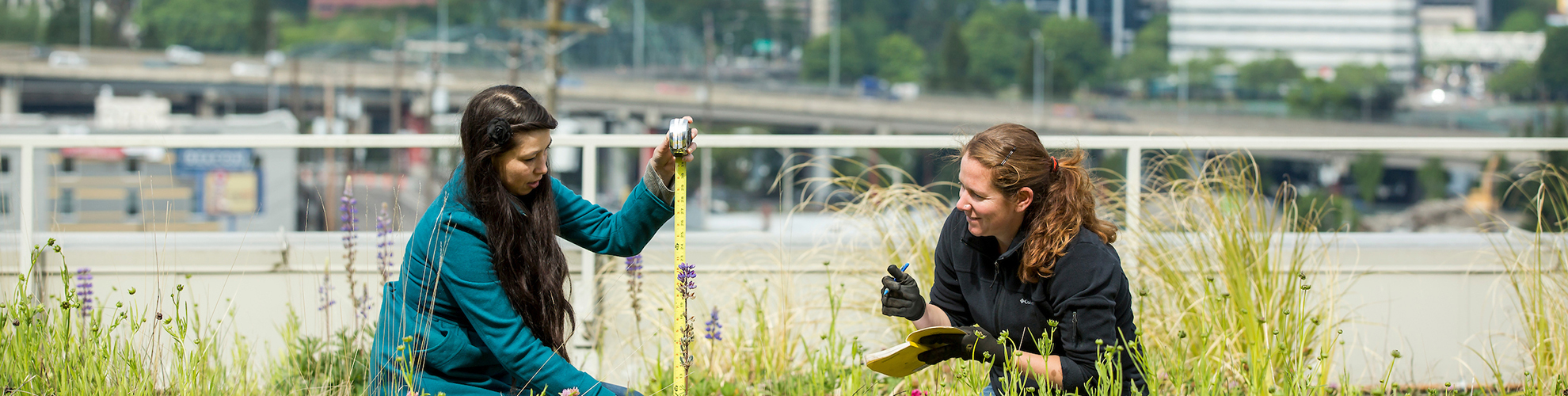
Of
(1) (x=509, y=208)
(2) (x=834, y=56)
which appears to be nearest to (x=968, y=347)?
(1) (x=509, y=208)

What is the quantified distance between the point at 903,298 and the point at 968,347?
161 millimetres

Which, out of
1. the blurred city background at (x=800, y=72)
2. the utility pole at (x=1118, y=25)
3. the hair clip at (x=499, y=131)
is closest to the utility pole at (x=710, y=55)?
the blurred city background at (x=800, y=72)

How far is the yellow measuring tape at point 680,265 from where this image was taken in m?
2.20

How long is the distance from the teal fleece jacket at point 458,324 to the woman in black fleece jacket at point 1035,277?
671 mm

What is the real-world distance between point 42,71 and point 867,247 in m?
96.5

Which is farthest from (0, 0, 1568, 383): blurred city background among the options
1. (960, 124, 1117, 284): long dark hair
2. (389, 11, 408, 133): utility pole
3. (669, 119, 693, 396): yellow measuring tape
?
(389, 11, 408, 133): utility pole

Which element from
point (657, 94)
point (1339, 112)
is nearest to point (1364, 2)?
point (1339, 112)

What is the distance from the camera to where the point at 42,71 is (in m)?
82.6

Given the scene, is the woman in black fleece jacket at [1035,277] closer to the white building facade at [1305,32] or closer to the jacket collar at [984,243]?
the jacket collar at [984,243]

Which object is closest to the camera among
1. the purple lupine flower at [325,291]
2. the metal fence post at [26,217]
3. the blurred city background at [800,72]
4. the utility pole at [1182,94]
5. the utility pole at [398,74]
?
the purple lupine flower at [325,291]

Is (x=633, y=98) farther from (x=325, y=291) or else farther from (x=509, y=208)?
(x=509, y=208)

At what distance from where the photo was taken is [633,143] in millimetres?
3619

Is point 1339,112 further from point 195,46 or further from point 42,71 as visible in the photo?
point 195,46

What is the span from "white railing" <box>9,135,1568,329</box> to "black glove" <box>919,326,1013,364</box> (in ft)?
4.13
